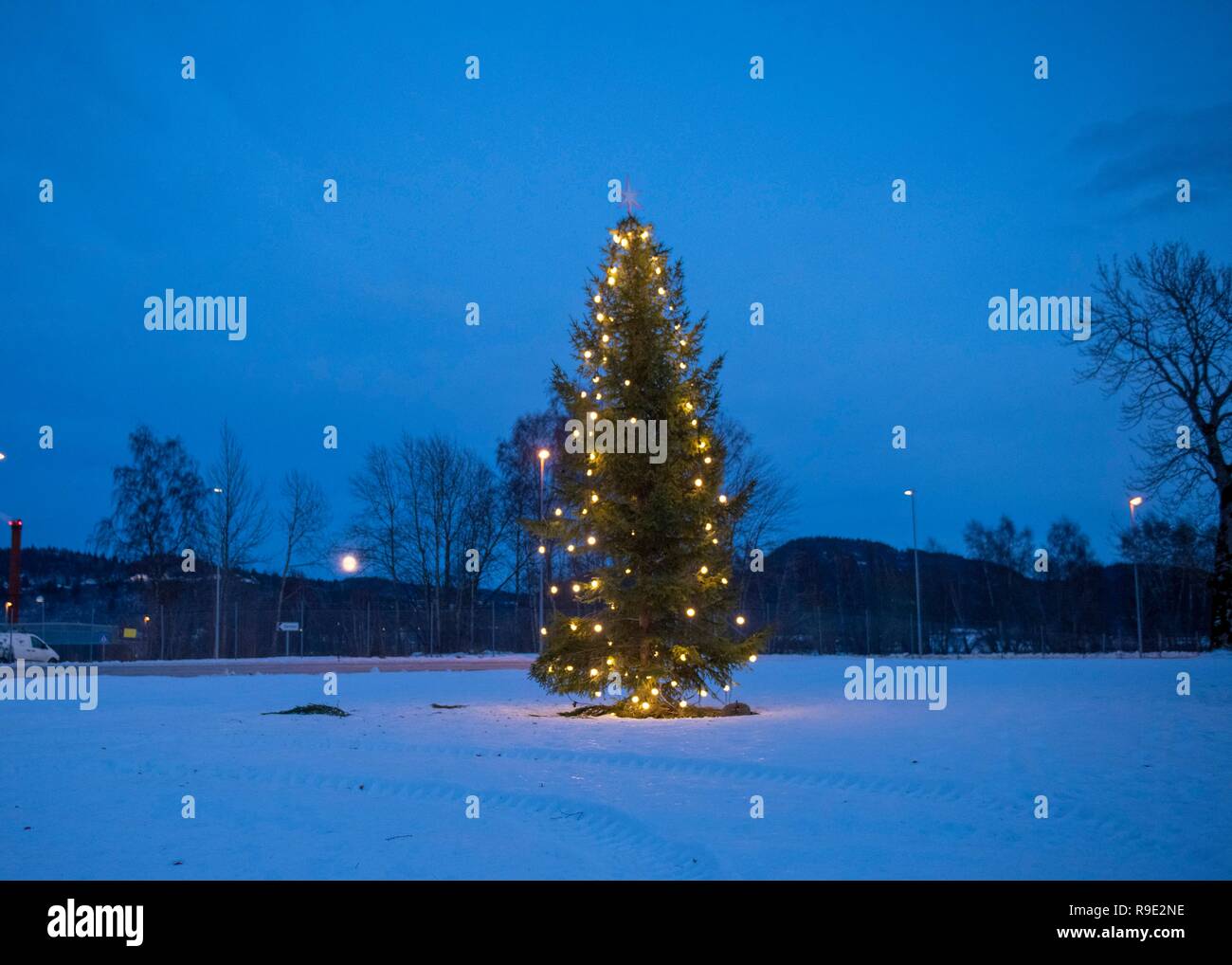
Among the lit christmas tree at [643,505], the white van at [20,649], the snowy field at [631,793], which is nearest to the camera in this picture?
the snowy field at [631,793]

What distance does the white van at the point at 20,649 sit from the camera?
37750 mm

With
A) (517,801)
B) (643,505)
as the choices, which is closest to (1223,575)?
(643,505)

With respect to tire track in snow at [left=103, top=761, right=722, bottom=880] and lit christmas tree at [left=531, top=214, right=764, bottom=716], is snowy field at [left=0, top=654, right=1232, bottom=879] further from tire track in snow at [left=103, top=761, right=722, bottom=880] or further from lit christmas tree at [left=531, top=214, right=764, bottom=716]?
lit christmas tree at [left=531, top=214, right=764, bottom=716]

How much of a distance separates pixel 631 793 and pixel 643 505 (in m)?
9.17

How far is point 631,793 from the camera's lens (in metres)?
9.88

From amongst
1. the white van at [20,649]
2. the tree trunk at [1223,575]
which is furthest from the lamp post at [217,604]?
the tree trunk at [1223,575]

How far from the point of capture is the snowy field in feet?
23.4

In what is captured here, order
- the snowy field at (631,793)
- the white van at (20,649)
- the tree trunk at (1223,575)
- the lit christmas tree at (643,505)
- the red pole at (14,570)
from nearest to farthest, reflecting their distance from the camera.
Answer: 1. the snowy field at (631,793)
2. the lit christmas tree at (643,505)
3. the tree trunk at (1223,575)
4. the white van at (20,649)
5. the red pole at (14,570)

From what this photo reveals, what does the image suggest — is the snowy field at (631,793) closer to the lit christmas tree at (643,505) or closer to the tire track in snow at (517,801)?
the tire track in snow at (517,801)

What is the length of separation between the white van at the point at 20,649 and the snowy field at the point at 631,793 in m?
23.3

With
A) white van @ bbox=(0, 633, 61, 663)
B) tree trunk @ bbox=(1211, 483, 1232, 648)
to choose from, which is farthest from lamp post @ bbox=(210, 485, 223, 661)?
tree trunk @ bbox=(1211, 483, 1232, 648)

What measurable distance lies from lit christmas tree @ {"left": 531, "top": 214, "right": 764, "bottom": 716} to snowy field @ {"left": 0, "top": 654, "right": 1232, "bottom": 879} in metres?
1.64
